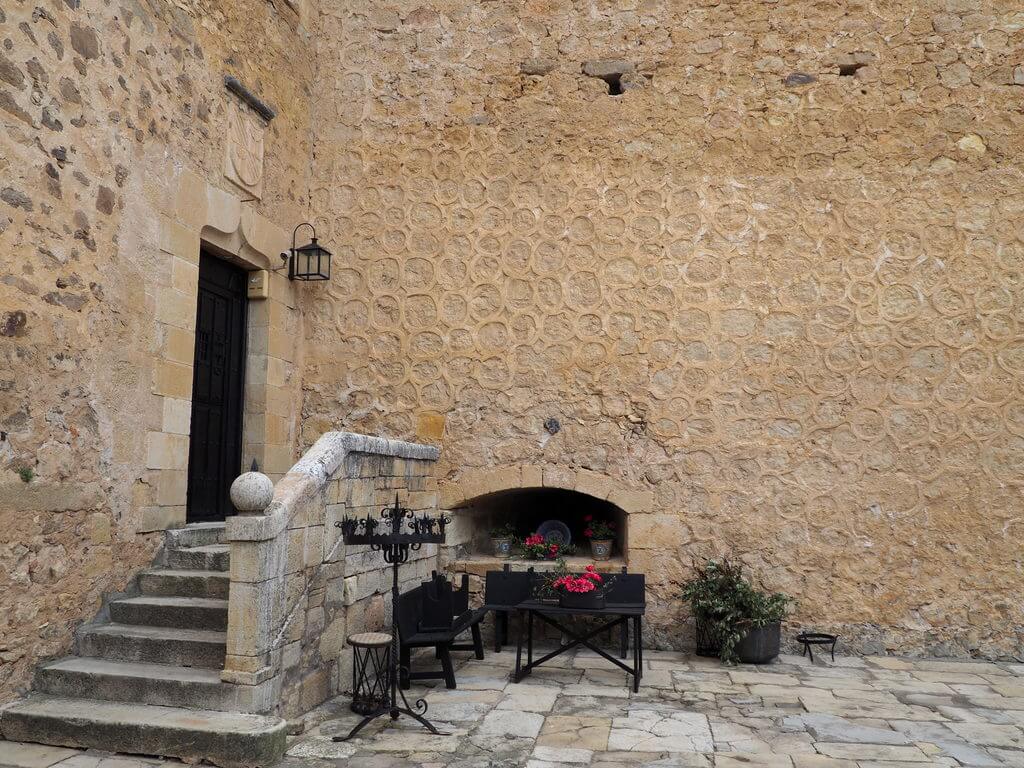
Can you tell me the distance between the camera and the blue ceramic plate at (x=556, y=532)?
22.4ft

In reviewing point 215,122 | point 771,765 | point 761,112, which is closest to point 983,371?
point 761,112

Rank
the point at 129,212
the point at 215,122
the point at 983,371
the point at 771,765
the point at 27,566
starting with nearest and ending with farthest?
the point at 771,765 < the point at 27,566 < the point at 129,212 < the point at 215,122 < the point at 983,371

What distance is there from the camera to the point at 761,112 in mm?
6574

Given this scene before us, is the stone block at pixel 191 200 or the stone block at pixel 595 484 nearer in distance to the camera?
the stone block at pixel 191 200

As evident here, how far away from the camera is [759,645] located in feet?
18.9

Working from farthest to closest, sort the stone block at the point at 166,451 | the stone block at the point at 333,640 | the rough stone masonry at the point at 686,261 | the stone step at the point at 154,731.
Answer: the rough stone masonry at the point at 686,261, the stone block at the point at 166,451, the stone block at the point at 333,640, the stone step at the point at 154,731

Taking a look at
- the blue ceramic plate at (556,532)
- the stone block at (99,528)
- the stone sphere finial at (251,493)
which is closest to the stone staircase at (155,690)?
the stone block at (99,528)

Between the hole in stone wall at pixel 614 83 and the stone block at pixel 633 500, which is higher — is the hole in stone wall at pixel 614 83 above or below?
above

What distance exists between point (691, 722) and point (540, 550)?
91.4 inches

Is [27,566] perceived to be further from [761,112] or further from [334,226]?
[761,112]

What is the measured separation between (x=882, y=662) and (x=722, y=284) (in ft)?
9.53

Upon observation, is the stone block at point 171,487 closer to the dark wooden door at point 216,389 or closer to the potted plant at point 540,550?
the dark wooden door at point 216,389

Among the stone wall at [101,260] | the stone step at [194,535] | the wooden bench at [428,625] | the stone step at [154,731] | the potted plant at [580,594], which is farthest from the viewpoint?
the potted plant at [580,594]

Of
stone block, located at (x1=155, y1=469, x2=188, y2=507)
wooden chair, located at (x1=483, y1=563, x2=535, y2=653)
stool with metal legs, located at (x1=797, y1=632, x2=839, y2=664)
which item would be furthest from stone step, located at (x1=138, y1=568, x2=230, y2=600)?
stool with metal legs, located at (x1=797, y1=632, x2=839, y2=664)
